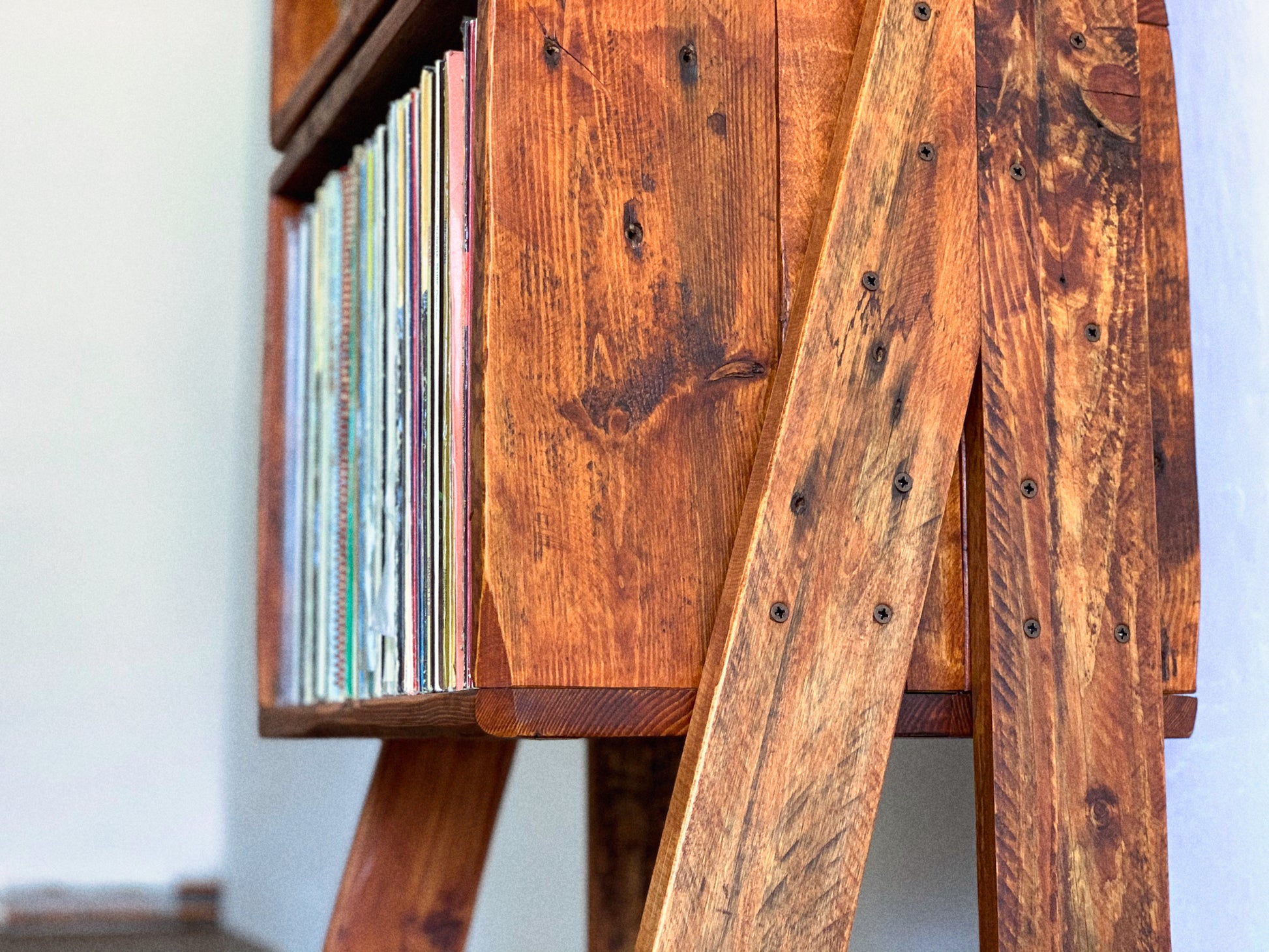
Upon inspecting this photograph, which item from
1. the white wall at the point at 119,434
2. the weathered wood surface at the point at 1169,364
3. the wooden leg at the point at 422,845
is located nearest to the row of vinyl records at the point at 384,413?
the wooden leg at the point at 422,845

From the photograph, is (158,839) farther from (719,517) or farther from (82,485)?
(719,517)

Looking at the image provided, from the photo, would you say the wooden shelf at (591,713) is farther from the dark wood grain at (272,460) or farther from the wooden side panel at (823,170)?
the dark wood grain at (272,460)

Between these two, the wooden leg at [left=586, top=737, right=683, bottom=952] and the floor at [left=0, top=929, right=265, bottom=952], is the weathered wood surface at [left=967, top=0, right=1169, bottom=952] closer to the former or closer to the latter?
the wooden leg at [left=586, top=737, right=683, bottom=952]

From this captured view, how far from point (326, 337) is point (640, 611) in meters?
0.53

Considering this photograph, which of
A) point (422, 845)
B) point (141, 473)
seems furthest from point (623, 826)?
point (141, 473)

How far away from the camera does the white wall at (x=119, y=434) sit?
6.61 ft

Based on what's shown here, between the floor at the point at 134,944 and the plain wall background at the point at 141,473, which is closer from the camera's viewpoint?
the floor at the point at 134,944

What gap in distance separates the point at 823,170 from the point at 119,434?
1.60 m

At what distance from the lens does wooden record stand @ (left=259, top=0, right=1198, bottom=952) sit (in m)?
0.66

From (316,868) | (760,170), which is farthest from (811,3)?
(316,868)

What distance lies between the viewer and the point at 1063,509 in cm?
71

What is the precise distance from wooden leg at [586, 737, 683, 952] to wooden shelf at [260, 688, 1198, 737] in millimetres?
354

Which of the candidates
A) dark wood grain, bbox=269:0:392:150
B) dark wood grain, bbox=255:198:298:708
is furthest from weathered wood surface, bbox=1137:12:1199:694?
dark wood grain, bbox=255:198:298:708

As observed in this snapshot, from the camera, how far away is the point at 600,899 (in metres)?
1.18
